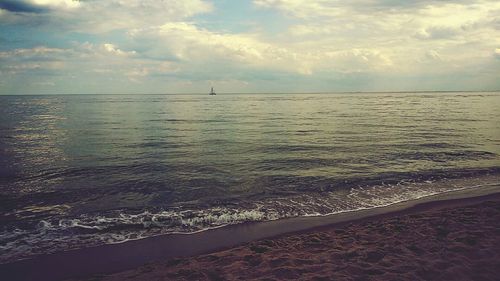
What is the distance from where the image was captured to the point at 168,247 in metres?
8.98

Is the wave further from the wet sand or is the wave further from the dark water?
the wet sand

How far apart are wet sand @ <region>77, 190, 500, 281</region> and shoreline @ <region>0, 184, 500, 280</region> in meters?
0.48

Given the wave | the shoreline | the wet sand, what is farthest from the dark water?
the wet sand

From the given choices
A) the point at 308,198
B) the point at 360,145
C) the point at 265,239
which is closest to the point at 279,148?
the point at 360,145

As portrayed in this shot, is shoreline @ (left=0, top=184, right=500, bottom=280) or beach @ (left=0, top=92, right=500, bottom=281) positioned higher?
beach @ (left=0, top=92, right=500, bottom=281)

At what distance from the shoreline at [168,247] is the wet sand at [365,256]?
1.57 feet

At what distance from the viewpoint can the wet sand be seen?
682cm

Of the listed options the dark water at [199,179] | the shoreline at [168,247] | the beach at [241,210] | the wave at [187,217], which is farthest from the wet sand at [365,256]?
the dark water at [199,179]

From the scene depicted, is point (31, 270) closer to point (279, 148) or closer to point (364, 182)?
point (364, 182)

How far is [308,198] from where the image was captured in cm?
1314

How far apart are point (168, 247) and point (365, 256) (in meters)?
5.03

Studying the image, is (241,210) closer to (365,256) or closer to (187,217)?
(187,217)

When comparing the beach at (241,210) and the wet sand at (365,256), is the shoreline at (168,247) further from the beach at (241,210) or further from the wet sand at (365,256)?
the wet sand at (365,256)

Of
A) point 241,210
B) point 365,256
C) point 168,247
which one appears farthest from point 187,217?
point 365,256
